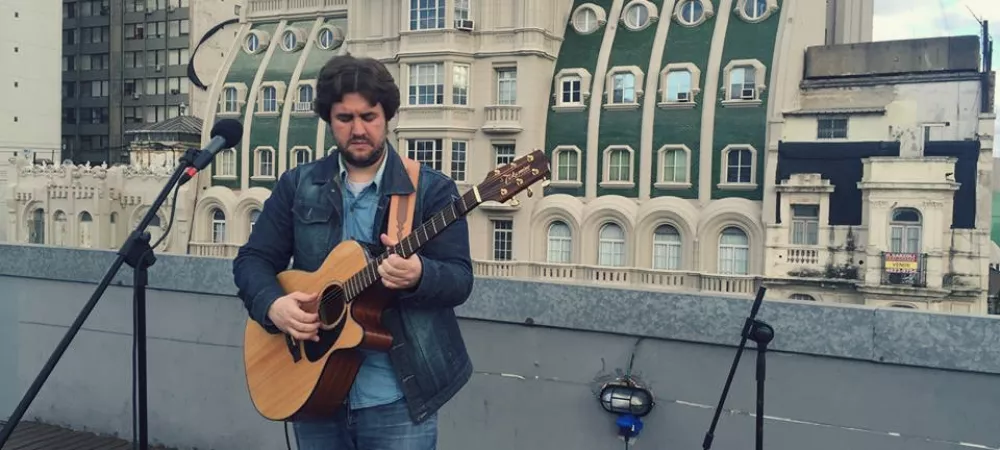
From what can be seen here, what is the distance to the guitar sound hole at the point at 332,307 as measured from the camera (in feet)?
6.24

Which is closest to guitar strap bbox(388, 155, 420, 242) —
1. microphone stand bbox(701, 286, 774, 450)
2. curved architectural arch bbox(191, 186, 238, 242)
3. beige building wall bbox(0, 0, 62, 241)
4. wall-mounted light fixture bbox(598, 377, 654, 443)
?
microphone stand bbox(701, 286, 774, 450)

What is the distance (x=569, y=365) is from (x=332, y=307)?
1.22m

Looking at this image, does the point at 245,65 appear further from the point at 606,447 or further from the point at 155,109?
the point at 606,447

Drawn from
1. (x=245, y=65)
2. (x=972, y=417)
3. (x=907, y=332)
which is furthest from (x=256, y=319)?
(x=245, y=65)

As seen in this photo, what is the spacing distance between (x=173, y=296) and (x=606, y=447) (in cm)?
220

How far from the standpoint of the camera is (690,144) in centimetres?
2016

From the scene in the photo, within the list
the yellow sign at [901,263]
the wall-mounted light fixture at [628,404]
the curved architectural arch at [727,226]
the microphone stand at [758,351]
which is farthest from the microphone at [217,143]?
the yellow sign at [901,263]

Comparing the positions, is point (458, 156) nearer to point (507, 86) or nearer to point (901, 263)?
point (507, 86)

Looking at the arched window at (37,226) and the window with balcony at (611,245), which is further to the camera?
the arched window at (37,226)

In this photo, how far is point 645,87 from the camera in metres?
21.0

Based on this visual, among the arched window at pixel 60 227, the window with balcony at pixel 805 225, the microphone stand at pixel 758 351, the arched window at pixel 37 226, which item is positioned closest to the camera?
the microphone stand at pixel 758 351

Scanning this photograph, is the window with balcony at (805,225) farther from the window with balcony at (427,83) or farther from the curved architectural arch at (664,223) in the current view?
the window with balcony at (427,83)

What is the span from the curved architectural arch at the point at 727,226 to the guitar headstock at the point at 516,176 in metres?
17.9

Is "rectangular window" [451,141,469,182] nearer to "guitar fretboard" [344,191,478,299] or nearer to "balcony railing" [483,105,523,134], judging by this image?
"balcony railing" [483,105,523,134]
